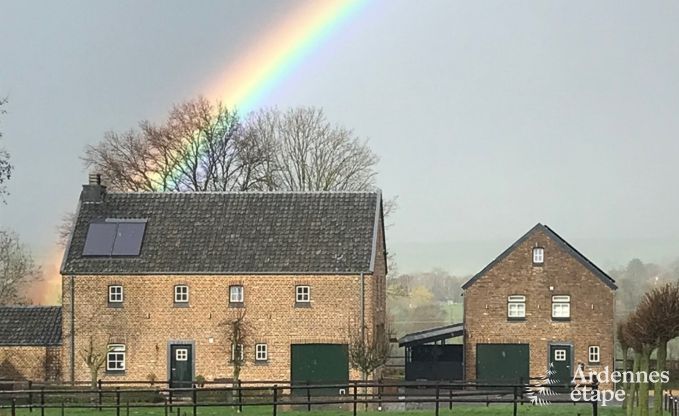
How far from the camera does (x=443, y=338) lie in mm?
43188

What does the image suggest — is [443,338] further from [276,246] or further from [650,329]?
[650,329]

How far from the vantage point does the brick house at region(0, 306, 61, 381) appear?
38.7 meters

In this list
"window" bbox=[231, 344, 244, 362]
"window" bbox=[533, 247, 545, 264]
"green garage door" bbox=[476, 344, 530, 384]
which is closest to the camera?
"window" bbox=[231, 344, 244, 362]

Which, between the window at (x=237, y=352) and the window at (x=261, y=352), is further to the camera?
the window at (x=261, y=352)

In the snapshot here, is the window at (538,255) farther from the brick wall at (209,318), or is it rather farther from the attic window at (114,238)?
the attic window at (114,238)

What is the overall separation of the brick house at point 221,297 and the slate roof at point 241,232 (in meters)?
0.05

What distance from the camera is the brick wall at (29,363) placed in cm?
3866

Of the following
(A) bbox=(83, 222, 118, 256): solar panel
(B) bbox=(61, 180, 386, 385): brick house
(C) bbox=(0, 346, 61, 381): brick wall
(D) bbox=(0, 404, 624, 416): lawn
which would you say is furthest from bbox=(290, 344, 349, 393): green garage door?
(C) bbox=(0, 346, 61, 381): brick wall

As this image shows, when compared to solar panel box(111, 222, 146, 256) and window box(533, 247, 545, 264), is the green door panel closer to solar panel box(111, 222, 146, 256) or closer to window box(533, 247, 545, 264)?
solar panel box(111, 222, 146, 256)

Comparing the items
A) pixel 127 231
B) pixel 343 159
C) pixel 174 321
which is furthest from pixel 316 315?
pixel 343 159

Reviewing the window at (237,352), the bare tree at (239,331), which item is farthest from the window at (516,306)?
the window at (237,352)

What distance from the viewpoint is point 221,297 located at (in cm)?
3934

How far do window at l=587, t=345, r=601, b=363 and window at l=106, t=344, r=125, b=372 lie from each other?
1728 centimetres

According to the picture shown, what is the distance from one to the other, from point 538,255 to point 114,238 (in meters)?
16.0
